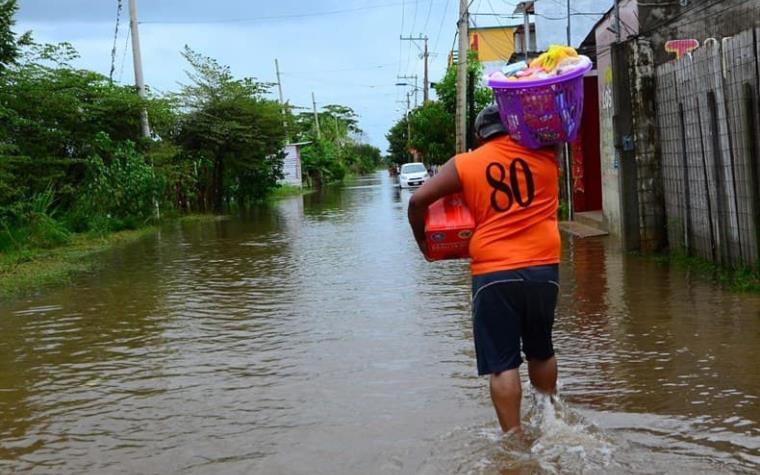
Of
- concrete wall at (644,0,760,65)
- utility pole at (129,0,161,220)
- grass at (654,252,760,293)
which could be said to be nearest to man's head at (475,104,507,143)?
grass at (654,252,760,293)

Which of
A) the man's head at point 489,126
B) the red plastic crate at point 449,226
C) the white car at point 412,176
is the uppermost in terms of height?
the white car at point 412,176

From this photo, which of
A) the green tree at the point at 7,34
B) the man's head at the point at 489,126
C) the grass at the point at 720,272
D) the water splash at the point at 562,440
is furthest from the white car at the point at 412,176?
the man's head at the point at 489,126

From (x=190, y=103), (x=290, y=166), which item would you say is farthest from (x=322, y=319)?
(x=290, y=166)

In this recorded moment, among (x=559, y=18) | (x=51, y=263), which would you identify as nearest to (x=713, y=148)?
(x=51, y=263)

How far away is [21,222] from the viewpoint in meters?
15.2

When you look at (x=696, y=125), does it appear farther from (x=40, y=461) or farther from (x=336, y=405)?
(x=40, y=461)

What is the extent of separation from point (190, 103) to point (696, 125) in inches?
919

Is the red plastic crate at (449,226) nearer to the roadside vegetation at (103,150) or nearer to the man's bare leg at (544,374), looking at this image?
the man's bare leg at (544,374)

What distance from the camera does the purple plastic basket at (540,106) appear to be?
11.8 ft

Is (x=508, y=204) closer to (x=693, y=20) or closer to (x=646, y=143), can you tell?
(x=646, y=143)

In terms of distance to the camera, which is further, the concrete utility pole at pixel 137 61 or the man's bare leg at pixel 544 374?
the concrete utility pole at pixel 137 61

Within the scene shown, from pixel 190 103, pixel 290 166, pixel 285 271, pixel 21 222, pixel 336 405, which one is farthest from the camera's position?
pixel 290 166

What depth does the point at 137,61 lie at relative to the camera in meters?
24.5

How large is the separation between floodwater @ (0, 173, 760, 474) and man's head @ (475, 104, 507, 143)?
137 cm
